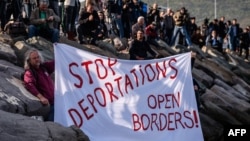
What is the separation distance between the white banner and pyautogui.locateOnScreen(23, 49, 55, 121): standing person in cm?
23

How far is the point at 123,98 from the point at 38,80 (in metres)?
1.32

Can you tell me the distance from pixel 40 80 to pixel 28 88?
0.31 metres

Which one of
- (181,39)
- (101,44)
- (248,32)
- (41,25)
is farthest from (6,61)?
(248,32)

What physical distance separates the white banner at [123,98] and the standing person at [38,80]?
0.23 m

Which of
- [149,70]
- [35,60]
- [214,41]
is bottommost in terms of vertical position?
[214,41]

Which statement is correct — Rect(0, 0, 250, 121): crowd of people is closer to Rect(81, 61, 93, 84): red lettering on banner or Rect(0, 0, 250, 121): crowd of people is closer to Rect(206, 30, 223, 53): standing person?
A: Rect(81, 61, 93, 84): red lettering on banner

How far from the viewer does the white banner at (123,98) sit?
28.6ft

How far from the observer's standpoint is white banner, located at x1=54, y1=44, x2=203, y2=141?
8.70 m

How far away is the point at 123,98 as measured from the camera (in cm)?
918

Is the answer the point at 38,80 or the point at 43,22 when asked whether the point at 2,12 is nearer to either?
the point at 43,22

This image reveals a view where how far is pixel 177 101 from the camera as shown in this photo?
9.80 meters

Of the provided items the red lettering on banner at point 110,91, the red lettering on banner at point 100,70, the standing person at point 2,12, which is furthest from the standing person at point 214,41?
the red lettering on banner at point 110,91

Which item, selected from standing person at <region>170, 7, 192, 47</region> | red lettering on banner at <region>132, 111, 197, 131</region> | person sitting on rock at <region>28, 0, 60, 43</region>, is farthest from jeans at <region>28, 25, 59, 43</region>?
standing person at <region>170, 7, 192, 47</region>

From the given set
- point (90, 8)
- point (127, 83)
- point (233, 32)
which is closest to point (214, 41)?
point (233, 32)
